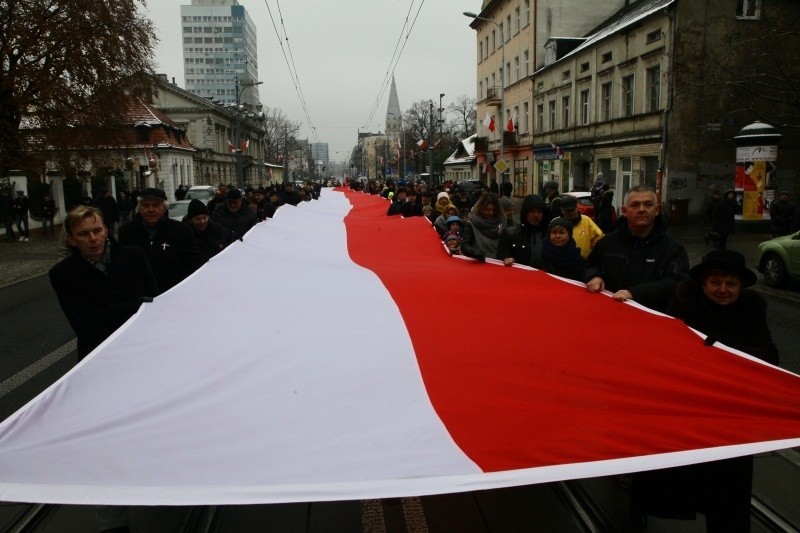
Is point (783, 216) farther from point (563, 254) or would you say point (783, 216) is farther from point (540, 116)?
point (540, 116)

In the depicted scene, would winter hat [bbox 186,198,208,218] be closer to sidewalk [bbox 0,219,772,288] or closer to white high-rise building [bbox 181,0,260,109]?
sidewalk [bbox 0,219,772,288]

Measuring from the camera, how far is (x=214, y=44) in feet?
545

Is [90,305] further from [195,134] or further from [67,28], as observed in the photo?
[195,134]

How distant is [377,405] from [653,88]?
31.6m

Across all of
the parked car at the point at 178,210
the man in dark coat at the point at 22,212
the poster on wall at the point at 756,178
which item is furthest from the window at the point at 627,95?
the man in dark coat at the point at 22,212

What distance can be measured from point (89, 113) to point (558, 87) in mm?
28928

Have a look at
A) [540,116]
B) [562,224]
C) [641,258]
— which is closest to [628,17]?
[540,116]

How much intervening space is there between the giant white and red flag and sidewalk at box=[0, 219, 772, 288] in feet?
41.7

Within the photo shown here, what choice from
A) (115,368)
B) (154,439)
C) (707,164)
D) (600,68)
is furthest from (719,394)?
(600,68)

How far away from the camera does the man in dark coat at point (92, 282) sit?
13.6 feet

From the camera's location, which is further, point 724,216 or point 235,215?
point 724,216

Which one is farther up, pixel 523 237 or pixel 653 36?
pixel 653 36

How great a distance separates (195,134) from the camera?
80.5 m

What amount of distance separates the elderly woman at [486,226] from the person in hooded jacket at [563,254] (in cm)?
96
